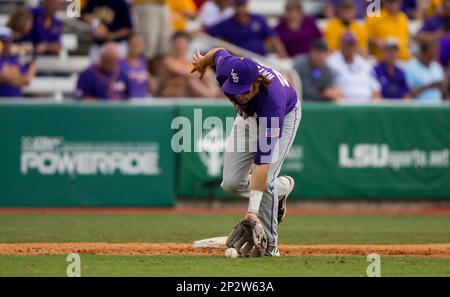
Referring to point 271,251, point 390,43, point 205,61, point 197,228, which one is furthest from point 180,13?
point 271,251

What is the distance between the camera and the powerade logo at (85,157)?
14484 mm

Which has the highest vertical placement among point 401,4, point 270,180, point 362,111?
point 401,4

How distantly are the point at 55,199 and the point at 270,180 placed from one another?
20.4 ft

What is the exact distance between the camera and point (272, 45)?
17344 mm

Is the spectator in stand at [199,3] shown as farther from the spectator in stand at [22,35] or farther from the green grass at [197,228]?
the green grass at [197,228]

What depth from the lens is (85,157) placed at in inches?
576

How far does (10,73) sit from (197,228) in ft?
14.4

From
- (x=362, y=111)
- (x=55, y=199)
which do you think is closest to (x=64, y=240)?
(x=55, y=199)

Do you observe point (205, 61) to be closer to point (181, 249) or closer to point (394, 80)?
point (181, 249)

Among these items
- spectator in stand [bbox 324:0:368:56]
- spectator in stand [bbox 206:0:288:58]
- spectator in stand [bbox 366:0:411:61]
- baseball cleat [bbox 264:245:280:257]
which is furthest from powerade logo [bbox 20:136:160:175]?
baseball cleat [bbox 264:245:280:257]

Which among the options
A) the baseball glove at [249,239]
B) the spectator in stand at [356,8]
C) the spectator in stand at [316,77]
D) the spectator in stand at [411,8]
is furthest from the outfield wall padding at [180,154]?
the baseball glove at [249,239]

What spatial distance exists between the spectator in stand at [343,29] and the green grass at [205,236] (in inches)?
177
